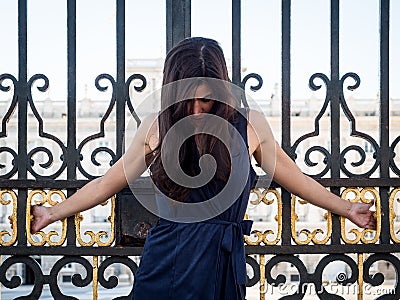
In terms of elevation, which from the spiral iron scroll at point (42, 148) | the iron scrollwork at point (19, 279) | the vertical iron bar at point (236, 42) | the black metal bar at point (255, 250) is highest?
the vertical iron bar at point (236, 42)

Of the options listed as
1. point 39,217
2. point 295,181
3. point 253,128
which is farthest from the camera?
point 39,217

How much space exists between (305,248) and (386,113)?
610 mm

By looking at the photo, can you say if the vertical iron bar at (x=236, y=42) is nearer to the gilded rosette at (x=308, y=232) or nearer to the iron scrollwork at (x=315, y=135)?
the iron scrollwork at (x=315, y=135)

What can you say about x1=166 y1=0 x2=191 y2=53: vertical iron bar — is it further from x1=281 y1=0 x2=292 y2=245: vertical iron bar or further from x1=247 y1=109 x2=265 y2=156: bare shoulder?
x1=247 y1=109 x2=265 y2=156: bare shoulder

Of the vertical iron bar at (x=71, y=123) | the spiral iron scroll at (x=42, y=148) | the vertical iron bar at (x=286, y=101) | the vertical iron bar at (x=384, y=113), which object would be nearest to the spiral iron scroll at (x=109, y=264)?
the vertical iron bar at (x=71, y=123)

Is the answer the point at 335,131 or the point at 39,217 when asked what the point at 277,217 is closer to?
the point at 335,131

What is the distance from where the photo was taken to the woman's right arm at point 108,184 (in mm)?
2387

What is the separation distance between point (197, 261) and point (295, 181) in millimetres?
520

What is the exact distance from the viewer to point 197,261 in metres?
2.18

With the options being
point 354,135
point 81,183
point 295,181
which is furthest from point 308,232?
point 81,183

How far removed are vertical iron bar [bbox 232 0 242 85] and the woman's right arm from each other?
49cm

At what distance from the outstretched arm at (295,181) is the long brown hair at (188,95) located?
0.19m

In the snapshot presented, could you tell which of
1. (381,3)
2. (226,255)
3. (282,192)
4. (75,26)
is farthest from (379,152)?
(75,26)

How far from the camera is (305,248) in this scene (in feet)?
8.91
